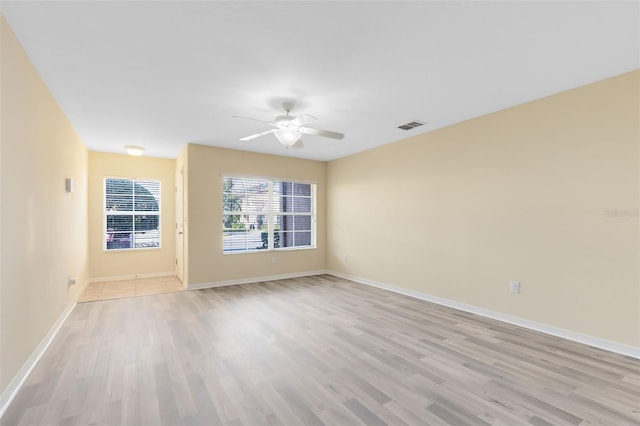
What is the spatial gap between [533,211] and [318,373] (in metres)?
2.84

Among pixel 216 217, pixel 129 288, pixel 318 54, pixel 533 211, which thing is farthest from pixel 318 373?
pixel 129 288

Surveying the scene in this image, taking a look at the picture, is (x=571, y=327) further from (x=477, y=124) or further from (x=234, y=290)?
(x=234, y=290)

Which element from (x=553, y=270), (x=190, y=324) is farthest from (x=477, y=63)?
(x=190, y=324)

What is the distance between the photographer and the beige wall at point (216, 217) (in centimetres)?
507

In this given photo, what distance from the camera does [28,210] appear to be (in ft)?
7.64

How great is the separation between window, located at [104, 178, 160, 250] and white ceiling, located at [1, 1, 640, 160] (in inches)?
98.9

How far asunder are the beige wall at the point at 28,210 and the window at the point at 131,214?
7.40 feet

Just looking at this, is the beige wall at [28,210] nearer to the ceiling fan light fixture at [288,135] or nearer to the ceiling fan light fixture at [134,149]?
the ceiling fan light fixture at [134,149]

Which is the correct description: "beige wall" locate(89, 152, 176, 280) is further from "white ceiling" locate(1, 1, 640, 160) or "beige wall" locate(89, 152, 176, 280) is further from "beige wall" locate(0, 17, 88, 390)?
"white ceiling" locate(1, 1, 640, 160)

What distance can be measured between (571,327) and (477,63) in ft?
8.88

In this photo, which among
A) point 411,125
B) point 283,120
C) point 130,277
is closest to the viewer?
point 283,120

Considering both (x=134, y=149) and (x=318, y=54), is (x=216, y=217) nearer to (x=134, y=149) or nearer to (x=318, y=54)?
(x=134, y=149)

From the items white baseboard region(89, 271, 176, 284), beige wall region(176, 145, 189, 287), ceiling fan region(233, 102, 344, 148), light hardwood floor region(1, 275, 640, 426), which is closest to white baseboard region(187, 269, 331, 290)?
beige wall region(176, 145, 189, 287)

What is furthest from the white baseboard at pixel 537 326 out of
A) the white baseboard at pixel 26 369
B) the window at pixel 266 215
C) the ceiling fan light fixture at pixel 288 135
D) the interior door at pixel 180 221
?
the white baseboard at pixel 26 369
